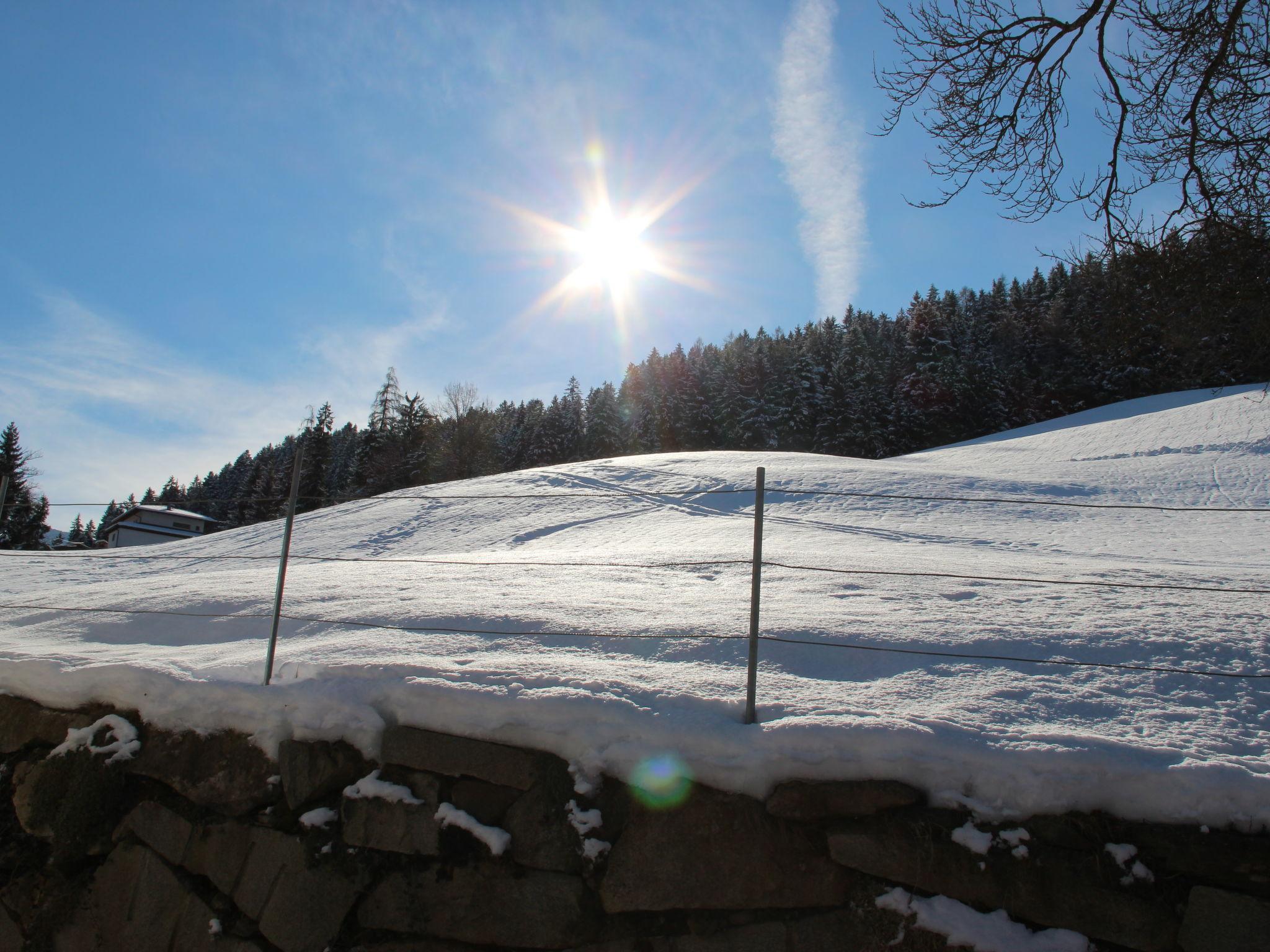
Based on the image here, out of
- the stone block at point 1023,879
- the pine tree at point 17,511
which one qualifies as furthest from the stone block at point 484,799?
the pine tree at point 17,511

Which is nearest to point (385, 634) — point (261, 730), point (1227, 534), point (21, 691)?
point (261, 730)

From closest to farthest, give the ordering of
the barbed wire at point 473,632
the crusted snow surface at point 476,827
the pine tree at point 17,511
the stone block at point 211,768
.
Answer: the crusted snow surface at point 476,827
the stone block at point 211,768
the barbed wire at point 473,632
the pine tree at point 17,511

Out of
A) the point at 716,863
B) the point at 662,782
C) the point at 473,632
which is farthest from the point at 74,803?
the point at 716,863

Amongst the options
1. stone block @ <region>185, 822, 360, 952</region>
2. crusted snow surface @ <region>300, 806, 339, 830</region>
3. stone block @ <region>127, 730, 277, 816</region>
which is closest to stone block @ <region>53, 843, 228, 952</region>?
stone block @ <region>185, 822, 360, 952</region>

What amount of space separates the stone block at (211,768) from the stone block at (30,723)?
55 centimetres

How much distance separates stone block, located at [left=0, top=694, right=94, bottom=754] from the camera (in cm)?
407

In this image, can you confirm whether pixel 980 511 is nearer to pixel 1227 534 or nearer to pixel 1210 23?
pixel 1227 534

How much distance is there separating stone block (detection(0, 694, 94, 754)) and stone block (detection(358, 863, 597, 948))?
7.33 feet

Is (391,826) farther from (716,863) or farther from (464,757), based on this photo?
(716,863)

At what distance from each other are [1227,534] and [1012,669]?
968cm

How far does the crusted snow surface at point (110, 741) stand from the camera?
387 cm

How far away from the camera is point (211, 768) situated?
367cm

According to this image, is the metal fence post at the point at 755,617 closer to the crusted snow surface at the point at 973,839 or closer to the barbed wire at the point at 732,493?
the barbed wire at the point at 732,493

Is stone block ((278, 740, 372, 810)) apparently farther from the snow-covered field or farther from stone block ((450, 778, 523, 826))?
stone block ((450, 778, 523, 826))
